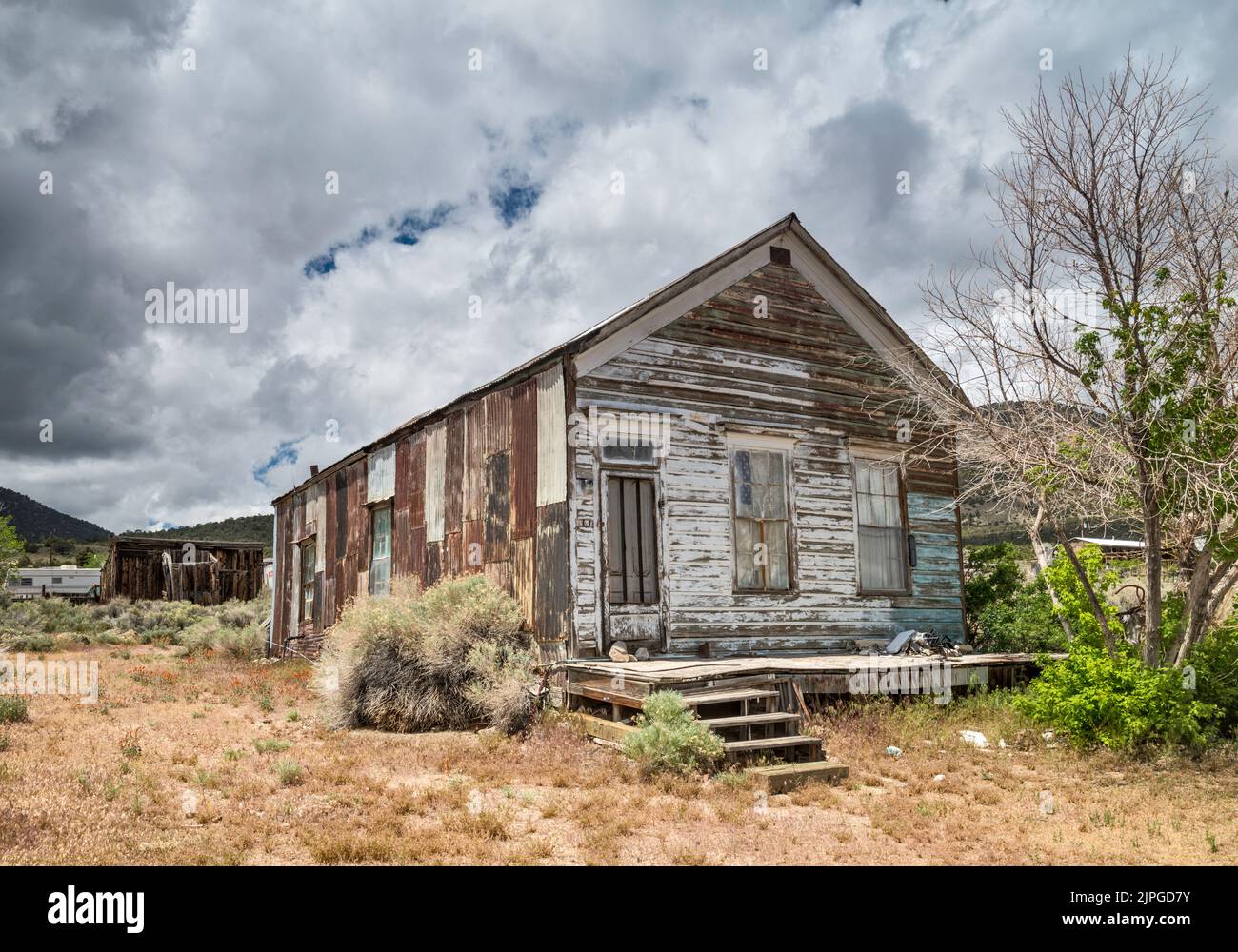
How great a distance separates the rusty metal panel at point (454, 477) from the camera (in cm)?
1378

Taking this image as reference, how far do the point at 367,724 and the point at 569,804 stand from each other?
5201 millimetres

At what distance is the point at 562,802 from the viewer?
7.02 metres

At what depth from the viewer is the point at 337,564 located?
18922 mm

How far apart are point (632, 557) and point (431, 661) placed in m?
2.77

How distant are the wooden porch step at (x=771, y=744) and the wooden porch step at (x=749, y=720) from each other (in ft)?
0.51

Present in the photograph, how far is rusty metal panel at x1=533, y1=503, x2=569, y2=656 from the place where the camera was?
36.2 ft

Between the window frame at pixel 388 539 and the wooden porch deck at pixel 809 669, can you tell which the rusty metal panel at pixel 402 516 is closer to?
the window frame at pixel 388 539

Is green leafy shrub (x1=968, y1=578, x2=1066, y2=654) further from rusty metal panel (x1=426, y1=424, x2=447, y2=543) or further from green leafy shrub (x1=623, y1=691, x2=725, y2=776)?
rusty metal panel (x1=426, y1=424, x2=447, y2=543)

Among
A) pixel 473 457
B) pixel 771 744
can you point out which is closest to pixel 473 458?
pixel 473 457

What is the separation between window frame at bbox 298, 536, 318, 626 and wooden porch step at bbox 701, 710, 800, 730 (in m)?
13.5

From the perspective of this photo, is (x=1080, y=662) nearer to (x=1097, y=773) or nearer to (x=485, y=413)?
(x=1097, y=773)
